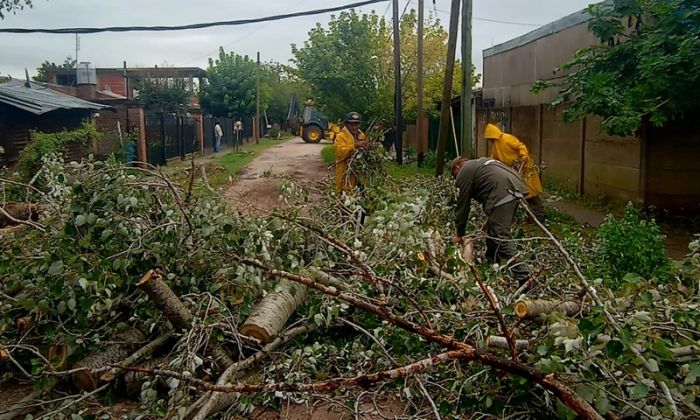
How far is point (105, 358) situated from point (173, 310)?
52 centimetres

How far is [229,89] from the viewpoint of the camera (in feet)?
132

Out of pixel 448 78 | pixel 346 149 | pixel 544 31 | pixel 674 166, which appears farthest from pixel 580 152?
pixel 346 149

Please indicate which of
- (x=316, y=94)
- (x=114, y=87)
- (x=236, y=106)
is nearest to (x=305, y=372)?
(x=316, y=94)

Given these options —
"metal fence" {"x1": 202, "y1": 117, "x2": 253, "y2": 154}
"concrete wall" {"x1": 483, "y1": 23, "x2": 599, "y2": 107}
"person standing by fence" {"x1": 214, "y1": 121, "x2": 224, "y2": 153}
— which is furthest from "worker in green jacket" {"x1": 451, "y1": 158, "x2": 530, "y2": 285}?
"person standing by fence" {"x1": 214, "y1": 121, "x2": 224, "y2": 153}

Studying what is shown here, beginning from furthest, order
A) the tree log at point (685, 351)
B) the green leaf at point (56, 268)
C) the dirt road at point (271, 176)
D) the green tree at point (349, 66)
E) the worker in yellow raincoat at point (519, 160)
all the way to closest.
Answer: the green tree at point (349, 66), the dirt road at point (271, 176), the worker in yellow raincoat at point (519, 160), the green leaf at point (56, 268), the tree log at point (685, 351)

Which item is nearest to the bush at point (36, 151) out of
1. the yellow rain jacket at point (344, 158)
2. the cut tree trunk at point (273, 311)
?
the yellow rain jacket at point (344, 158)

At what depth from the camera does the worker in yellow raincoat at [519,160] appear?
834 cm

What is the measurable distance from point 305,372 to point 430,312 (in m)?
0.81

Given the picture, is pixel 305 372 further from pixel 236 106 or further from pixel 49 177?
pixel 236 106

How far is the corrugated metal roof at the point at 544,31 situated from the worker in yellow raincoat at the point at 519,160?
10.2 ft

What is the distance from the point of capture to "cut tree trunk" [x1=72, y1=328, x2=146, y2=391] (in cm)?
361

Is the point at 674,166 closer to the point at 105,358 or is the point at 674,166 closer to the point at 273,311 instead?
the point at 273,311

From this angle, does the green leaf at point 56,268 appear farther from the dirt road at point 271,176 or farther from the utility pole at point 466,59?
the utility pole at point 466,59

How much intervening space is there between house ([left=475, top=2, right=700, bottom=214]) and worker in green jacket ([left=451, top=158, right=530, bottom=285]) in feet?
14.1
